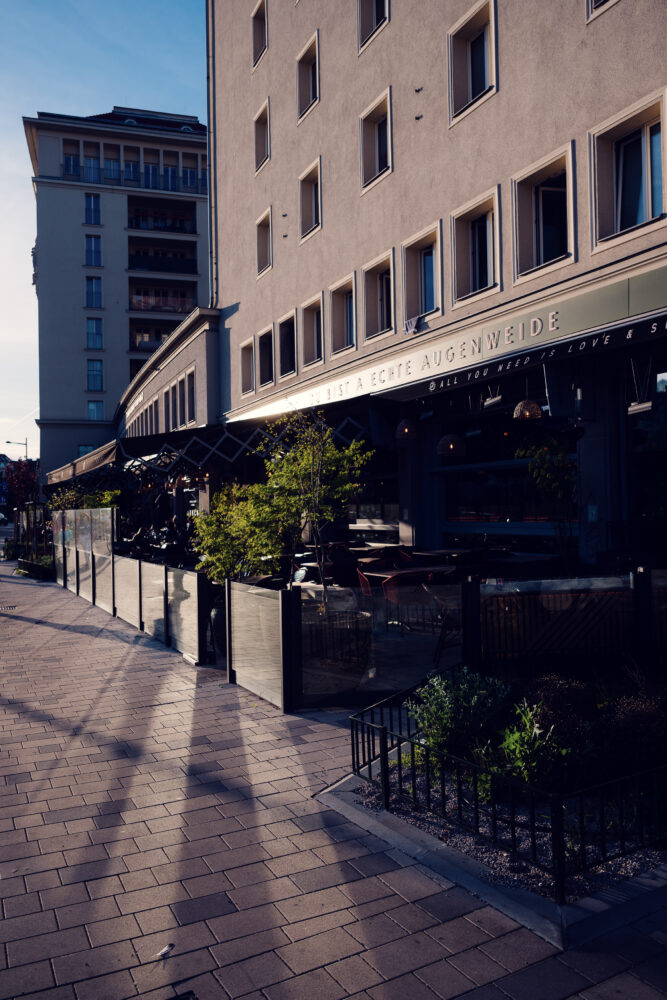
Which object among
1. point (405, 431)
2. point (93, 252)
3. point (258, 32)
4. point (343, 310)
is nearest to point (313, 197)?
point (343, 310)

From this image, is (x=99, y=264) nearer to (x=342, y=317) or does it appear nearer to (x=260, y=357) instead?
(x=260, y=357)

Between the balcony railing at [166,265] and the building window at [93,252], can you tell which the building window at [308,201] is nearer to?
the balcony railing at [166,265]

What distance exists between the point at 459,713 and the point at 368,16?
16370 millimetres

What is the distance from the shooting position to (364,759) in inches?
248

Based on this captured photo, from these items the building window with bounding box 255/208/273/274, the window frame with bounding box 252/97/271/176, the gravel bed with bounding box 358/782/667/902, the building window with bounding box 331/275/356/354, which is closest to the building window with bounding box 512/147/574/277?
the building window with bounding box 331/275/356/354

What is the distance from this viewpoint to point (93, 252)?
184 feet

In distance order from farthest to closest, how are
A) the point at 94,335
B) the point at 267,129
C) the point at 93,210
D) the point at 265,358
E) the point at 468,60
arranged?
the point at 94,335, the point at 93,210, the point at 265,358, the point at 267,129, the point at 468,60

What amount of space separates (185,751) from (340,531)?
12.8 m

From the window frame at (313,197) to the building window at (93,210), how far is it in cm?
4074

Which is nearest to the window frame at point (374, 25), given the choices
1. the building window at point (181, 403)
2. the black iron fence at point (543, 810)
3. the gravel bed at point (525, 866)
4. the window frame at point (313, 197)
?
the window frame at point (313, 197)

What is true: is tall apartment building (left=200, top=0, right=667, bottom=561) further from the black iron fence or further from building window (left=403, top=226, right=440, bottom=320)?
the black iron fence

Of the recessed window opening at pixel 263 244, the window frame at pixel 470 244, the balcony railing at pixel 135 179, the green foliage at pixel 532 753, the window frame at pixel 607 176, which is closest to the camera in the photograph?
the green foliage at pixel 532 753

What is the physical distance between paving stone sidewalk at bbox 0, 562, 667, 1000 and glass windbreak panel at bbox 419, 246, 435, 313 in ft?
32.9

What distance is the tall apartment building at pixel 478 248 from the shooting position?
10.9 meters
